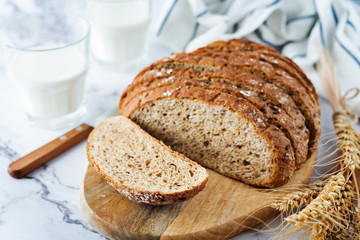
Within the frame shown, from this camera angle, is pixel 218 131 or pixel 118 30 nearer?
pixel 218 131

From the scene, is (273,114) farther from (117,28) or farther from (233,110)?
(117,28)

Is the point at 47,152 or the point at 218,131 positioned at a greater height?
the point at 218,131

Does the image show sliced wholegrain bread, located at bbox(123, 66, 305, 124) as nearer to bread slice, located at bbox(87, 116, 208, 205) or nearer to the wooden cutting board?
bread slice, located at bbox(87, 116, 208, 205)

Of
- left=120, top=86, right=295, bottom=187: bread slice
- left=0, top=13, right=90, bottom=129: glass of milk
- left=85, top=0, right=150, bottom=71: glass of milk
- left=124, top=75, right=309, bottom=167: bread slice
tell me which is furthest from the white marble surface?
left=124, top=75, right=309, bottom=167: bread slice

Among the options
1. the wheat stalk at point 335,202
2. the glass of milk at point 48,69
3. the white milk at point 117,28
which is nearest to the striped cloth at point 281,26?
the white milk at point 117,28

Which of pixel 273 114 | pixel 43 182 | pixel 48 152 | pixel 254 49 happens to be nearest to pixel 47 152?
pixel 48 152

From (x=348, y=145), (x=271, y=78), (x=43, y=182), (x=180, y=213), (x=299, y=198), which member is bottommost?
(x=43, y=182)
